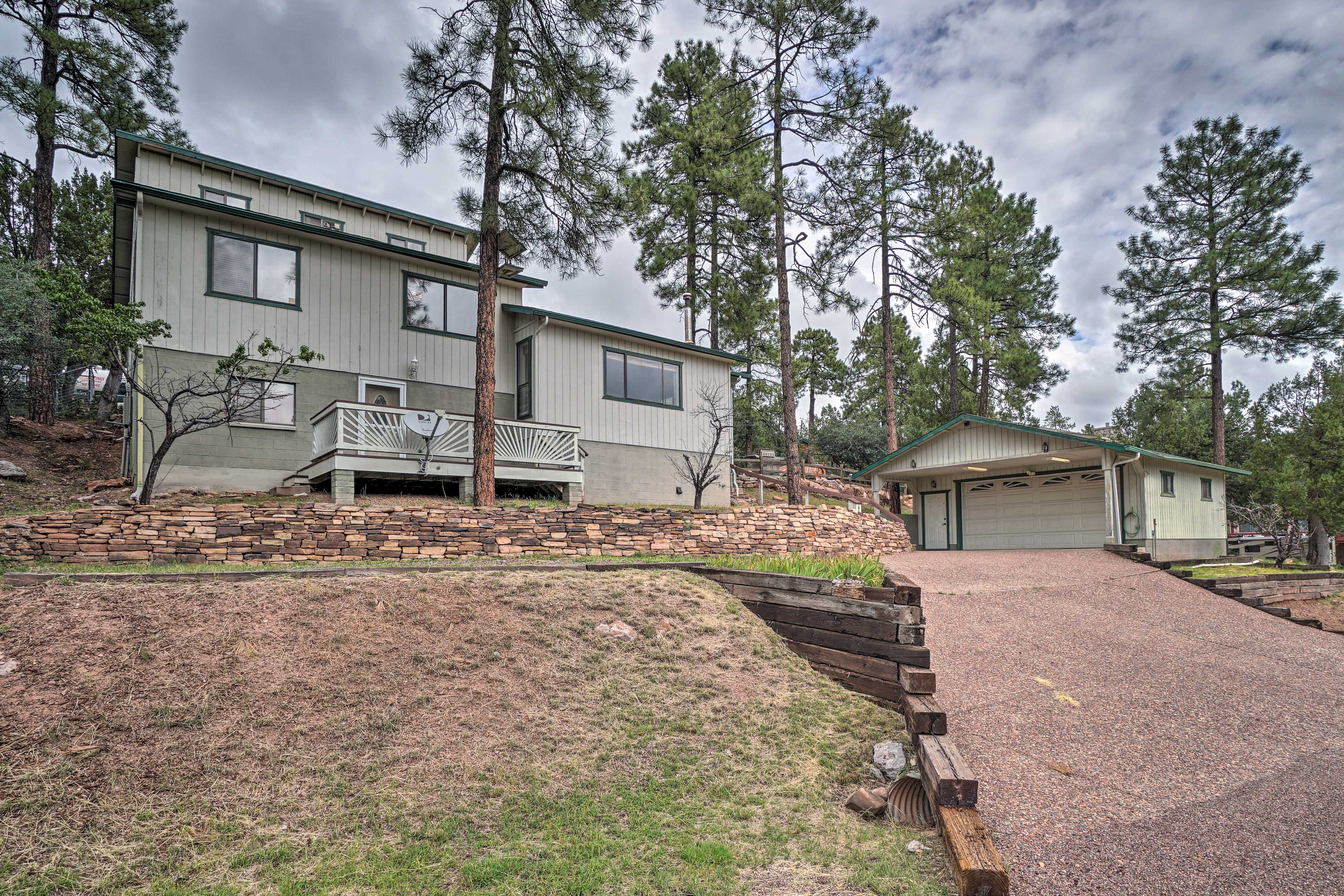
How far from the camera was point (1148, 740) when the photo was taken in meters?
4.67

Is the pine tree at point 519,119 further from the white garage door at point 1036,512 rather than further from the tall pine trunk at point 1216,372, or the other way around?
the tall pine trunk at point 1216,372

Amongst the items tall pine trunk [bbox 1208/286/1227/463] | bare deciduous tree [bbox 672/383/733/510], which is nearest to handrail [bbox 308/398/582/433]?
bare deciduous tree [bbox 672/383/733/510]

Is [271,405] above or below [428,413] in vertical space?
above

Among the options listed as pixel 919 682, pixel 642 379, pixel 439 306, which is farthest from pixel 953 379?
pixel 919 682

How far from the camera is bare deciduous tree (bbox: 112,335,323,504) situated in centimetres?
964

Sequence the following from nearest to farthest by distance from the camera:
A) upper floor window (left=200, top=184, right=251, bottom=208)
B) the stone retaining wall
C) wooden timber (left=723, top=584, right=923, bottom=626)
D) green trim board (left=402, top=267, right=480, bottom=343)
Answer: wooden timber (left=723, top=584, right=923, bottom=626) → the stone retaining wall → upper floor window (left=200, top=184, right=251, bottom=208) → green trim board (left=402, top=267, right=480, bottom=343)

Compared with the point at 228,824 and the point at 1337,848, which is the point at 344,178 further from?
the point at 1337,848

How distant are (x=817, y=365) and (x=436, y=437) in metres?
26.8

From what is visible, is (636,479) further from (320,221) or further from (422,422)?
(320,221)

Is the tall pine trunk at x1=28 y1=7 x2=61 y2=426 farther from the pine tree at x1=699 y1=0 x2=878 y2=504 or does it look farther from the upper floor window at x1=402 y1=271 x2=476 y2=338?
the pine tree at x1=699 y1=0 x2=878 y2=504

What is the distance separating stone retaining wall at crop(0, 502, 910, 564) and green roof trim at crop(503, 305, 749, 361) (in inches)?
211

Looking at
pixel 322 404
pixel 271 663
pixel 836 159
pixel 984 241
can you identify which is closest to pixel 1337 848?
pixel 271 663

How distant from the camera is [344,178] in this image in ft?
57.0

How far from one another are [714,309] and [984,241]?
1213 centimetres
